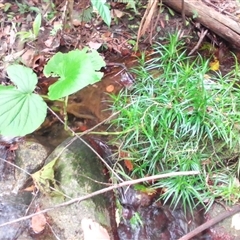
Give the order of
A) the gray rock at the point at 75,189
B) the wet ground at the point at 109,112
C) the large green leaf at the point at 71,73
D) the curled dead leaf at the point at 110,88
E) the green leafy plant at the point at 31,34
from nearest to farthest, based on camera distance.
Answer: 1. the large green leaf at the point at 71,73
2. the gray rock at the point at 75,189
3. the wet ground at the point at 109,112
4. the curled dead leaf at the point at 110,88
5. the green leafy plant at the point at 31,34

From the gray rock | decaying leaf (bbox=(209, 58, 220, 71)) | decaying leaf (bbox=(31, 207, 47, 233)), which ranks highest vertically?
decaying leaf (bbox=(209, 58, 220, 71))

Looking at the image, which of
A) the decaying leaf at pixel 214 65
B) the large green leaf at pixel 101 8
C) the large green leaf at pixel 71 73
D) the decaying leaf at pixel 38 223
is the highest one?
the large green leaf at pixel 101 8

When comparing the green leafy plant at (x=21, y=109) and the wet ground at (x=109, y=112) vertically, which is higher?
the green leafy plant at (x=21, y=109)

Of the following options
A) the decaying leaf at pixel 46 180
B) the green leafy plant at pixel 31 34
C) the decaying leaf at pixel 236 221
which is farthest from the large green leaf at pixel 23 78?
the decaying leaf at pixel 236 221

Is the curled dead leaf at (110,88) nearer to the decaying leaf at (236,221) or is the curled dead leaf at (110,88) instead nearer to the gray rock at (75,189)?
the gray rock at (75,189)

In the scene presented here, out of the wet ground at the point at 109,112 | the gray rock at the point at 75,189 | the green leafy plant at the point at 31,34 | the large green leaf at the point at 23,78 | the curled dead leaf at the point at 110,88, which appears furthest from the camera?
the green leafy plant at the point at 31,34

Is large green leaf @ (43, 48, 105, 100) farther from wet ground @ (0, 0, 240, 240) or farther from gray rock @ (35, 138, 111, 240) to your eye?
wet ground @ (0, 0, 240, 240)

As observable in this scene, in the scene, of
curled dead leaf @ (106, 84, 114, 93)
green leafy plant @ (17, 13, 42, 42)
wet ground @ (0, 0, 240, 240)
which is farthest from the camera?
green leafy plant @ (17, 13, 42, 42)

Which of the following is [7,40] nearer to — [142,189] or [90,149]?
[90,149]

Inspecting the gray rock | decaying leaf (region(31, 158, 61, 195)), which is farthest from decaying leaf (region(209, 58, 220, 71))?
decaying leaf (region(31, 158, 61, 195))
